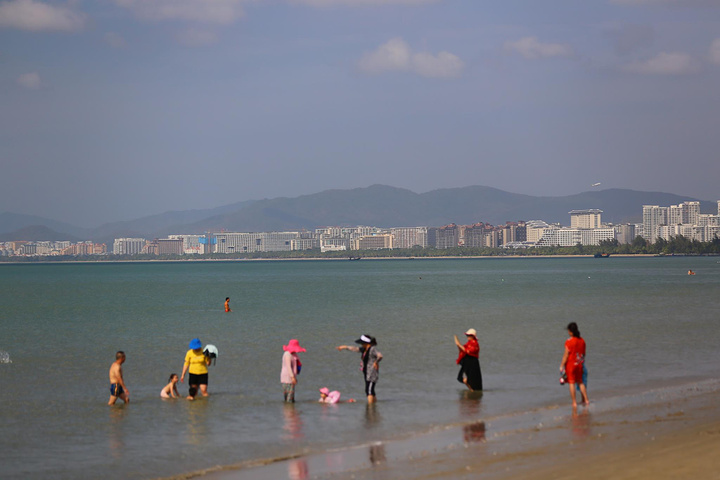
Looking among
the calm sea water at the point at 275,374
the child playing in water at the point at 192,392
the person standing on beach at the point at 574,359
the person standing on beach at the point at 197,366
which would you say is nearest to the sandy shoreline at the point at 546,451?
the person standing on beach at the point at 574,359

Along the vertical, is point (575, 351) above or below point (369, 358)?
above

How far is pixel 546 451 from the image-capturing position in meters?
13.2

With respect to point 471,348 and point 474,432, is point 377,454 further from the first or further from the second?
point 471,348

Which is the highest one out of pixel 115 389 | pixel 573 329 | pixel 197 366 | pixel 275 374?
pixel 573 329

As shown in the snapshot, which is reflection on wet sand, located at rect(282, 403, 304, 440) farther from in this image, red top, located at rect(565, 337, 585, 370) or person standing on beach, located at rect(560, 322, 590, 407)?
red top, located at rect(565, 337, 585, 370)

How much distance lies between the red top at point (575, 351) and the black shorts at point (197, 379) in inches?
329

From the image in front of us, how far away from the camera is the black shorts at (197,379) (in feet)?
66.4

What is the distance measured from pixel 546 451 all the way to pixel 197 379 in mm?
9638

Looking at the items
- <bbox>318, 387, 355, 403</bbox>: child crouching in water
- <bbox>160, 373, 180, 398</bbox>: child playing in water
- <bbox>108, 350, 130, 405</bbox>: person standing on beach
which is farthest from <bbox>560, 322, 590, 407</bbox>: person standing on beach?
<bbox>108, 350, 130, 405</bbox>: person standing on beach

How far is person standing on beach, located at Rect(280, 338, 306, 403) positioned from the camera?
61.9 feet

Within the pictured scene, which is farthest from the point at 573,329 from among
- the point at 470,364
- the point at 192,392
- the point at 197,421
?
the point at 192,392

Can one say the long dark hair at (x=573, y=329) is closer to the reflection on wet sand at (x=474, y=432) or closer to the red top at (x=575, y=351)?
the red top at (x=575, y=351)

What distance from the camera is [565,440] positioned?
14.1 metres

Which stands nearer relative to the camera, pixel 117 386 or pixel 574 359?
pixel 574 359
